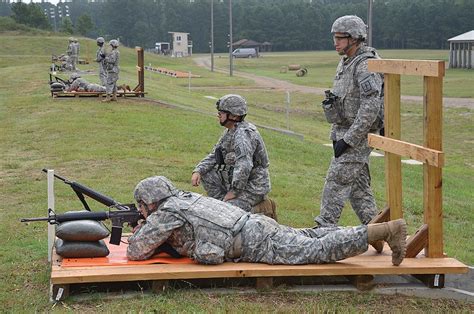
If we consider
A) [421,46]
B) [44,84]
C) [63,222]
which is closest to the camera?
[63,222]

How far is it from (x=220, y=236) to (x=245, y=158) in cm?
134

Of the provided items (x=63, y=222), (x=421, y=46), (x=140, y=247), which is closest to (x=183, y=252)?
(x=140, y=247)

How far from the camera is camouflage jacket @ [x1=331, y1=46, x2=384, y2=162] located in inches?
293

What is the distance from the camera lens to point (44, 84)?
3238 centimetres

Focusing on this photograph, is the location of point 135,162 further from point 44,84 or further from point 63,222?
point 44,84

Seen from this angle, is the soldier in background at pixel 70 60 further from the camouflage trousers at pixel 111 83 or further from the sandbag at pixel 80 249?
the sandbag at pixel 80 249

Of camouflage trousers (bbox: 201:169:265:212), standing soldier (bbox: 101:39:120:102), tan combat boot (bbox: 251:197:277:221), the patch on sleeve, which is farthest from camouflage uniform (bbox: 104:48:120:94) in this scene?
the patch on sleeve

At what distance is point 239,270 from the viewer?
6426mm

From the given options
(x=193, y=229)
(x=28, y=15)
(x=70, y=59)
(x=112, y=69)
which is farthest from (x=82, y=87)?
(x=28, y=15)

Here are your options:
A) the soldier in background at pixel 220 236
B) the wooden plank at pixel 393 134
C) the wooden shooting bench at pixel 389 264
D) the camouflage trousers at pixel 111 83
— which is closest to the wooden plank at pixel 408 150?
the wooden shooting bench at pixel 389 264

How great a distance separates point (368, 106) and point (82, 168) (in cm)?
762

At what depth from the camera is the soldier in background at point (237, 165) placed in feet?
25.6

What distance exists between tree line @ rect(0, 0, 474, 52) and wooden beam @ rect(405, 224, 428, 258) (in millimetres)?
88925

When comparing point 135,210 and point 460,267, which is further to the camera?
point 135,210
